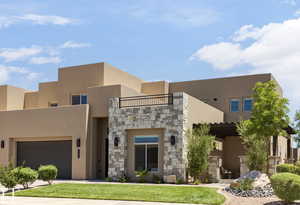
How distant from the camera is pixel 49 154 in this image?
24.5 m

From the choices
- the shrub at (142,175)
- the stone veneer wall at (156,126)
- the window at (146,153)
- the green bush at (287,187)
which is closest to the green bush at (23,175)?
the stone veneer wall at (156,126)

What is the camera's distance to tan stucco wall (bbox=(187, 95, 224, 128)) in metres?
21.5

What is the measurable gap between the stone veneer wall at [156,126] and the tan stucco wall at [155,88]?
7.69 m

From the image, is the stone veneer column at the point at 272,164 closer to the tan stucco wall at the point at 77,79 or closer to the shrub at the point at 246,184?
the shrub at the point at 246,184

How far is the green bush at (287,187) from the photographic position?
492 inches

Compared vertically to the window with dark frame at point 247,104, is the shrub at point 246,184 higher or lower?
lower

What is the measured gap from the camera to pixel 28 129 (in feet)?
81.0

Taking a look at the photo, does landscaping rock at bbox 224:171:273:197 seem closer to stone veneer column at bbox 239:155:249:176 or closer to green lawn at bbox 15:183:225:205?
green lawn at bbox 15:183:225:205

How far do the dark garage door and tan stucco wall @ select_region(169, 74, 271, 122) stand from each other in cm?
Result: 1032

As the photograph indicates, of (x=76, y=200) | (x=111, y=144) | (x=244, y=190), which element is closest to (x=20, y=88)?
(x=111, y=144)

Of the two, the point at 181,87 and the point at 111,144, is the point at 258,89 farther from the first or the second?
the point at 181,87

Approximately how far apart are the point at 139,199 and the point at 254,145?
753cm

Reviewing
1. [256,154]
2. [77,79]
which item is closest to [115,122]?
[77,79]

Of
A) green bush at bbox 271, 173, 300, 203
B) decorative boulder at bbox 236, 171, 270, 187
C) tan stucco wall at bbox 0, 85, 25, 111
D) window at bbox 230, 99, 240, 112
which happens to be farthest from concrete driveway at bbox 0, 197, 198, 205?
window at bbox 230, 99, 240, 112
